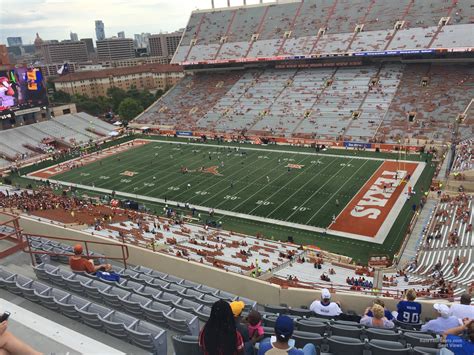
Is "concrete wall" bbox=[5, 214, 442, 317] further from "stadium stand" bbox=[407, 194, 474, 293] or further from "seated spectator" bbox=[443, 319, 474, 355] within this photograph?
"stadium stand" bbox=[407, 194, 474, 293]

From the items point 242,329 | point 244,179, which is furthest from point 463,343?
point 244,179

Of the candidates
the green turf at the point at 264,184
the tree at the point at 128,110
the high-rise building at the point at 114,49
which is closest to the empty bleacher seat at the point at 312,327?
the green turf at the point at 264,184

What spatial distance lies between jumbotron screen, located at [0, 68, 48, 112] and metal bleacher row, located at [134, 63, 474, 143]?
42.0ft

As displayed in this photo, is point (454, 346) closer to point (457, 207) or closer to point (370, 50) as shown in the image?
point (457, 207)

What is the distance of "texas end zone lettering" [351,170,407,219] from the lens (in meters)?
25.6

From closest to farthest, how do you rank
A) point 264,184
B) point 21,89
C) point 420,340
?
1. point 420,340
2. point 264,184
3. point 21,89

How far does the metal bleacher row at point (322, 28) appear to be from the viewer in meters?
47.3

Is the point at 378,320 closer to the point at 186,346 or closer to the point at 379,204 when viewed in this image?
the point at 186,346

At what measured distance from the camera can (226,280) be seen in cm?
932

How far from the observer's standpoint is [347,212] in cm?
2589

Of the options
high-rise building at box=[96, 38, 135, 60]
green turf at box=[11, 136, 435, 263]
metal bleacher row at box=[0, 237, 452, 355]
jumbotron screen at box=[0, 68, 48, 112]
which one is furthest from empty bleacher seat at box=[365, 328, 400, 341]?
high-rise building at box=[96, 38, 135, 60]

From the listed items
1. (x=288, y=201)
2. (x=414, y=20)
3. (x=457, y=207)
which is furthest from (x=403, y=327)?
(x=414, y=20)

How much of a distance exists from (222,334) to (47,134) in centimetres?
5113

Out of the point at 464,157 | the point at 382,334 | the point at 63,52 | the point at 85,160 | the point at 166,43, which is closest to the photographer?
the point at 382,334
